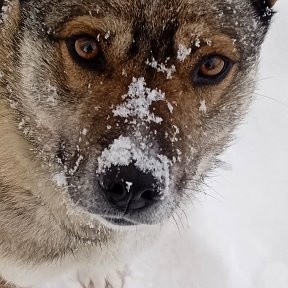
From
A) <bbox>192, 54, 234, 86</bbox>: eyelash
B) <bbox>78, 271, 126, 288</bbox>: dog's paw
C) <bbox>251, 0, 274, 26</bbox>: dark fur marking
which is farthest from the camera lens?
<bbox>78, 271, 126, 288</bbox>: dog's paw

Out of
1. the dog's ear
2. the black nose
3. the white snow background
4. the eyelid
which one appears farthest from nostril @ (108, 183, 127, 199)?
the white snow background

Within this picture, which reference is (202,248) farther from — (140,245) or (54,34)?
(54,34)

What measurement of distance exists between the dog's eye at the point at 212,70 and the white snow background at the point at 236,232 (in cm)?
126

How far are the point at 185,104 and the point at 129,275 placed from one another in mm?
1906

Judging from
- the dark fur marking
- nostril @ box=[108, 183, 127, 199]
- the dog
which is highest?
the dark fur marking

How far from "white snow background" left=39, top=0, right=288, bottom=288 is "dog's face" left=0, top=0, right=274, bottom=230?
4.33 feet

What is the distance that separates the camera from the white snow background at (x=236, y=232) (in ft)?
13.9

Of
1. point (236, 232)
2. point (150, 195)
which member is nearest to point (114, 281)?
point (236, 232)

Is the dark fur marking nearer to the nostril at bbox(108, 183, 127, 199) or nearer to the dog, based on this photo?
the dog

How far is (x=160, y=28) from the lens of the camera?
2.65m

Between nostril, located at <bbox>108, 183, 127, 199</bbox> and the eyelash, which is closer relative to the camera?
nostril, located at <bbox>108, 183, 127, 199</bbox>

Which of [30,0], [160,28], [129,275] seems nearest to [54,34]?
[30,0]

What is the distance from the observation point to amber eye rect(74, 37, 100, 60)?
8.55 feet

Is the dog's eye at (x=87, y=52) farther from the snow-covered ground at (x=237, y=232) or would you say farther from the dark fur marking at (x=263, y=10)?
the snow-covered ground at (x=237, y=232)
